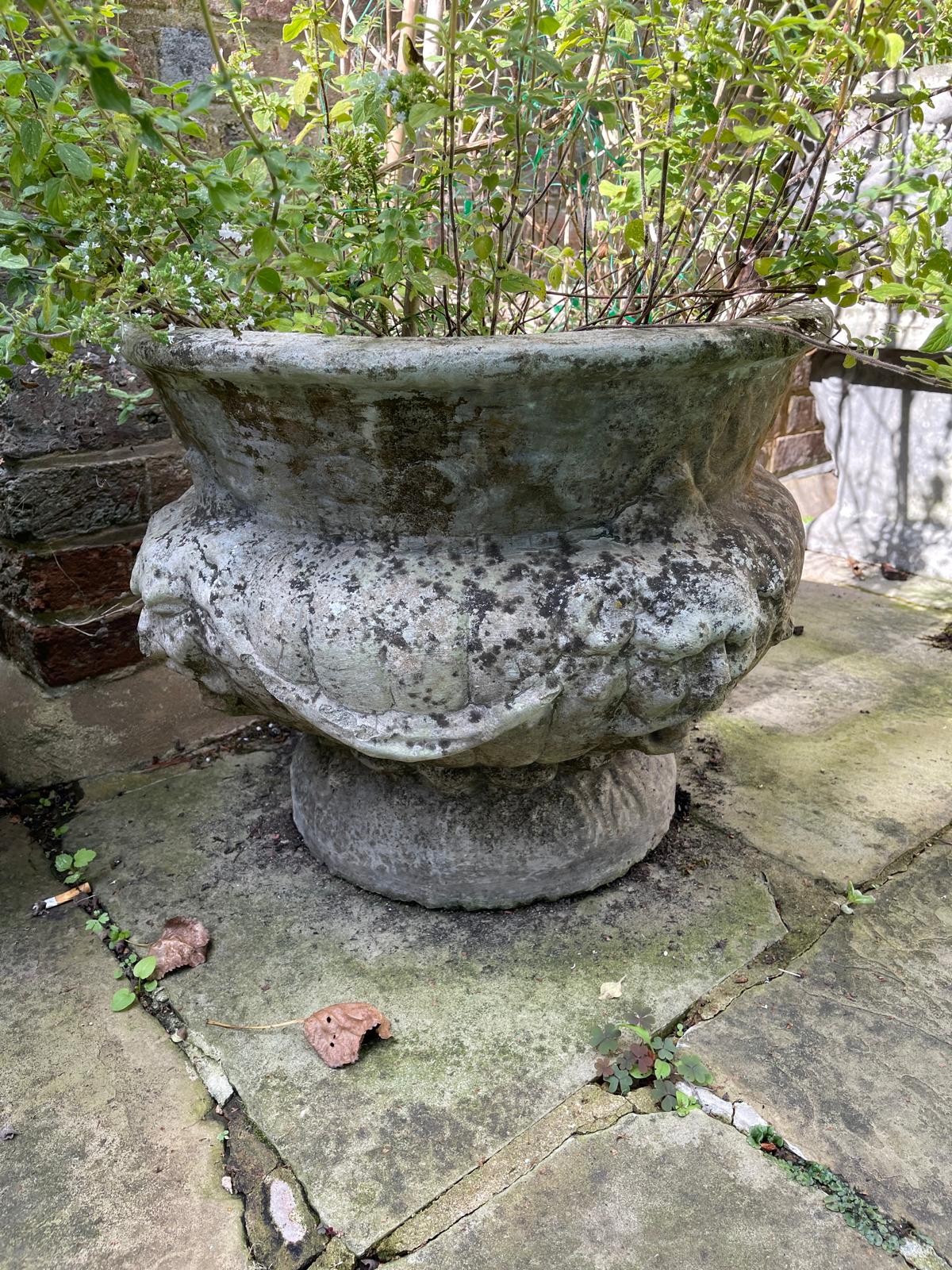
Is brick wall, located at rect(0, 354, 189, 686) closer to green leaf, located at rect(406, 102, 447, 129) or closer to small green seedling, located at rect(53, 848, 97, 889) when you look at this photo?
small green seedling, located at rect(53, 848, 97, 889)

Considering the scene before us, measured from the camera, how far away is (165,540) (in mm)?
1305

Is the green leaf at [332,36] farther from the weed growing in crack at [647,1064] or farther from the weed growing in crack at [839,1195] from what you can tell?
the weed growing in crack at [839,1195]

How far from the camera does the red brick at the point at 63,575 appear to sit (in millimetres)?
1802

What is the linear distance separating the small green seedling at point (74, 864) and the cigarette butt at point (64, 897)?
19mm

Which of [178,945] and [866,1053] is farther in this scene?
[178,945]

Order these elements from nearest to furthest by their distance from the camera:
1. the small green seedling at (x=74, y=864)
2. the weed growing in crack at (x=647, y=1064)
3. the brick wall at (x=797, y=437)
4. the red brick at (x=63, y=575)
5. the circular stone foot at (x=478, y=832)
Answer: the weed growing in crack at (x=647, y=1064)
the circular stone foot at (x=478, y=832)
the small green seedling at (x=74, y=864)
the red brick at (x=63, y=575)
the brick wall at (x=797, y=437)

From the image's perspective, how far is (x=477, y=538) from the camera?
1144 millimetres

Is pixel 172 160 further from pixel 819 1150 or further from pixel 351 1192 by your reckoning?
pixel 819 1150

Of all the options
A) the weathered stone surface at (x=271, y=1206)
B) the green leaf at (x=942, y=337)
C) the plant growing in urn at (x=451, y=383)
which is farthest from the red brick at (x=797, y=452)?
the weathered stone surface at (x=271, y=1206)

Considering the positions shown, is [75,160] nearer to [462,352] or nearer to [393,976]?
[462,352]

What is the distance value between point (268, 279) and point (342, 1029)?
0.97 m

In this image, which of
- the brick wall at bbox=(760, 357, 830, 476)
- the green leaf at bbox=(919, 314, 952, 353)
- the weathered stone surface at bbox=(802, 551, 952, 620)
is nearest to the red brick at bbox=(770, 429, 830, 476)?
the brick wall at bbox=(760, 357, 830, 476)

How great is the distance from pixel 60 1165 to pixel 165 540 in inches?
32.7

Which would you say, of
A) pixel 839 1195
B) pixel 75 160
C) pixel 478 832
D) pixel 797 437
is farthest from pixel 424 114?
pixel 797 437
